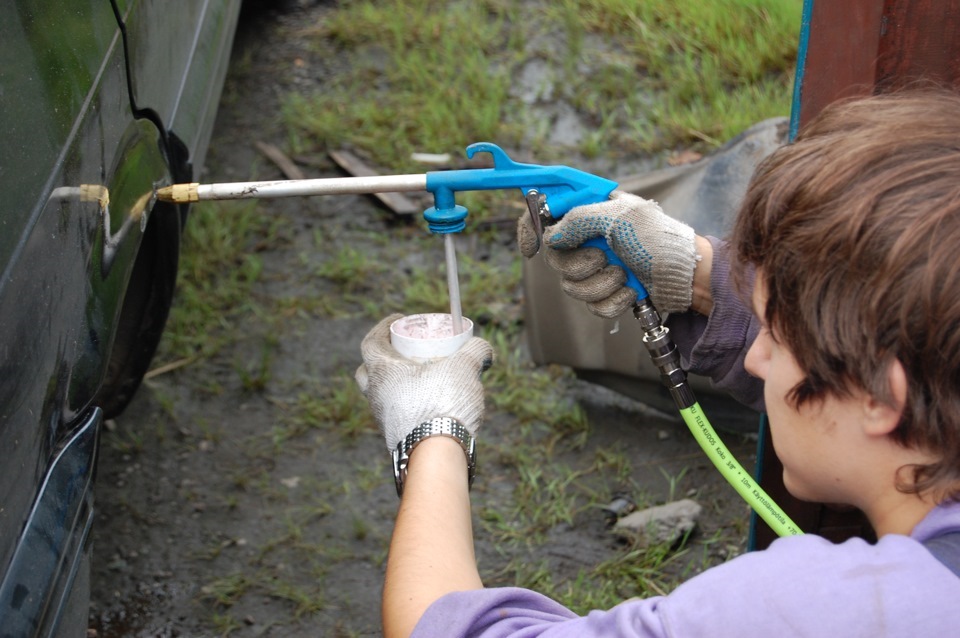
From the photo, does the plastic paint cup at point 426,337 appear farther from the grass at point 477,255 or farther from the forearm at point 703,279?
the grass at point 477,255

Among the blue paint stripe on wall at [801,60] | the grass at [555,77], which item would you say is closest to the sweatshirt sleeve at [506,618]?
the blue paint stripe on wall at [801,60]

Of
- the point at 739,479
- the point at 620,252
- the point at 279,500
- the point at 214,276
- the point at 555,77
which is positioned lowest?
the point at 279,500

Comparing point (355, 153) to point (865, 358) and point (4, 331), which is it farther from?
point (865, 358)

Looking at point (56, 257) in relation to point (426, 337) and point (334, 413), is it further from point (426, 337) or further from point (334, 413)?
point (334, 413)

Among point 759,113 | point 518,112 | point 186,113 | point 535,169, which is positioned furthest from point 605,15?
point 535,169

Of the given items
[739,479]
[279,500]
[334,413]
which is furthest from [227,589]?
[739,479]

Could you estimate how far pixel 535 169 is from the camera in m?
1.56

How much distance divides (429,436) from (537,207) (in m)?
0.41

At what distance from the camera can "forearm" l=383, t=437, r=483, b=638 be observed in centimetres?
122

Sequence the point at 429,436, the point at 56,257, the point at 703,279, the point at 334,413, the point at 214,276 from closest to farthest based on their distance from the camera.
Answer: the point at 56,257 → the point at 429,436 → the point at 703,279 → the point at 334,413 → the point at 214,276

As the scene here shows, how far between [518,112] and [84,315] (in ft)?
8.19

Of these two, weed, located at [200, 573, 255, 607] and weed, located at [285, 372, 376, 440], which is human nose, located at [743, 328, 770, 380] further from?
weed, located at [285, 372, 376, 440]

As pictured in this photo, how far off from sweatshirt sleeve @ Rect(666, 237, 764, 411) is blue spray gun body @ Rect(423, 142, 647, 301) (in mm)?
192

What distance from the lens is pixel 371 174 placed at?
3559 mm
